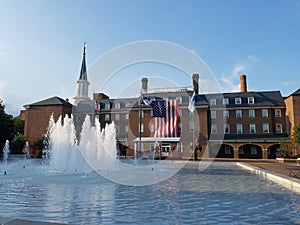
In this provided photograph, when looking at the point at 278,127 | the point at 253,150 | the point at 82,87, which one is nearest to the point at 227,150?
the point at 253,150

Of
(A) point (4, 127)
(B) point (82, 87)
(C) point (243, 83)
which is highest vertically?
(B) point (82, 87)

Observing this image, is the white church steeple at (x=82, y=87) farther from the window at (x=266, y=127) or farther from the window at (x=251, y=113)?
the window at (x=266, y=127)

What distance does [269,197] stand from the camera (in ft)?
28.7

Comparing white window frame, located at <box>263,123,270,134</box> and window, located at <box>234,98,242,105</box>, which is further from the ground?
window, located at <box>234,98,242,105</box>

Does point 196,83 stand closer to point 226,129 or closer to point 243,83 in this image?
point 243,83

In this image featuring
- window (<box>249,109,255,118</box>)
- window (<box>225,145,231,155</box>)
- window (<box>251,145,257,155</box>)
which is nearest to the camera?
window (<box>251,145,257,155</box>)

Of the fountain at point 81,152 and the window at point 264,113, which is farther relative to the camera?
the window at point 264,113

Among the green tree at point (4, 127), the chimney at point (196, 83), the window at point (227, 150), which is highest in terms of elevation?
the chimney at point (196, 83)

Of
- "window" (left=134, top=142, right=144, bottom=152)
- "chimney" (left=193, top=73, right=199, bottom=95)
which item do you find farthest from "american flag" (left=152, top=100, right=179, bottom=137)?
"chimney" (left=193, top=73, right=199, bottom=95)

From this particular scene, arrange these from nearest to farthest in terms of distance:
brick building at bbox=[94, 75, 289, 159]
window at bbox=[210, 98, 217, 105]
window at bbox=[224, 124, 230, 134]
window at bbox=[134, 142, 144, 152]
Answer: brick building at bbox=[94, 75, 289, 159]
window at bbox=[134, 142, 144, 152]
window at bbox=[224, 124, 230, 134]
window at bbox=[210, 98, 217, 105]

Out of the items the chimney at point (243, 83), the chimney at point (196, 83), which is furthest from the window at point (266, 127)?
the chimney at point (196, 83)

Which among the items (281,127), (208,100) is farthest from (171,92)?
(281,127)

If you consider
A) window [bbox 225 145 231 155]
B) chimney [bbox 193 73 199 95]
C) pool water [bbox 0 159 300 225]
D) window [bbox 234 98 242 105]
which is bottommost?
pool water [bbox 0 159 300 225]

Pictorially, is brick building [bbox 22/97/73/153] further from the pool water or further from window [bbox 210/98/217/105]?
the pool water
